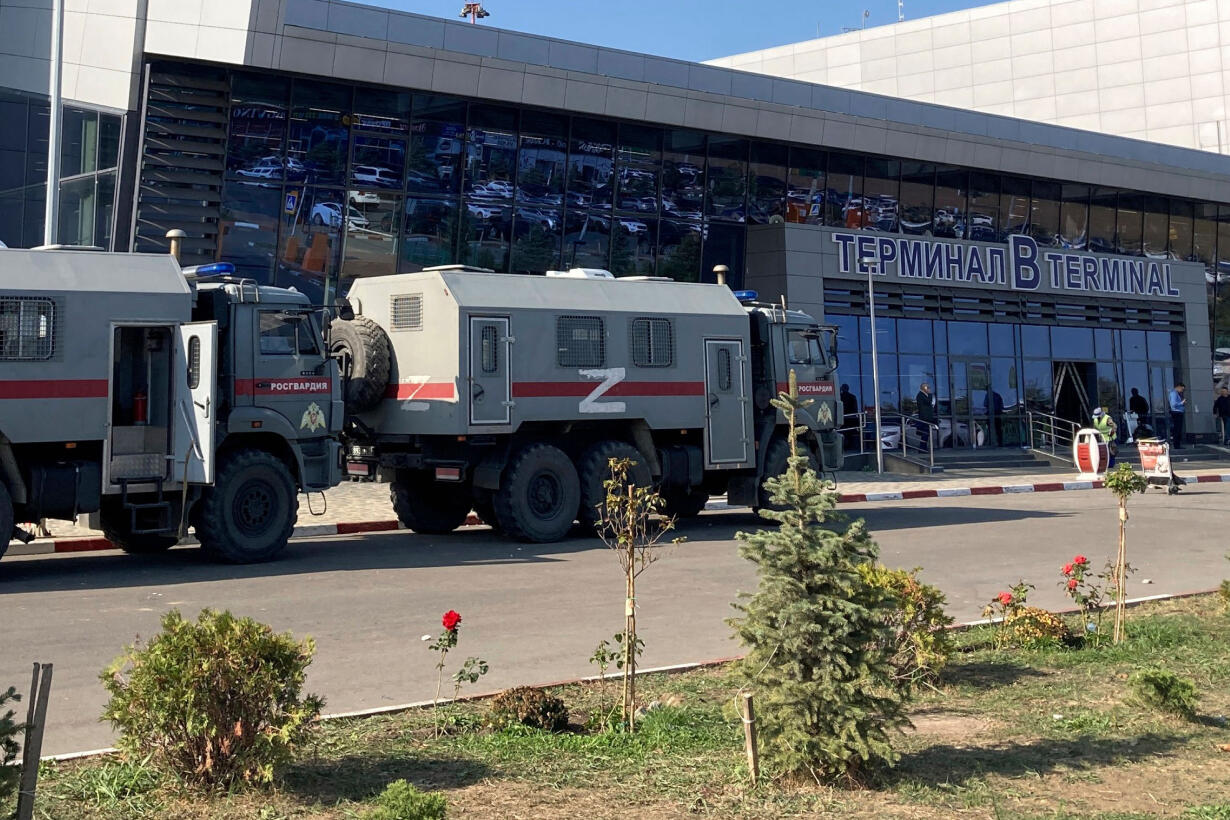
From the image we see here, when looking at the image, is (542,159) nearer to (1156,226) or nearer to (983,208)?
(983,208)

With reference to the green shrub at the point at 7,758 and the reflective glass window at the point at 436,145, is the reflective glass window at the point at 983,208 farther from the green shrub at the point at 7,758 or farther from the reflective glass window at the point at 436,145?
the green shrub at the point at 7,758

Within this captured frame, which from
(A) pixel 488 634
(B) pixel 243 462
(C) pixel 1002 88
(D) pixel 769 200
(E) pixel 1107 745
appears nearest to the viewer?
(E) pixel 1107 745

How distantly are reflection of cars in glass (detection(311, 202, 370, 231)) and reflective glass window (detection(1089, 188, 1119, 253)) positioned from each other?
2469 cm

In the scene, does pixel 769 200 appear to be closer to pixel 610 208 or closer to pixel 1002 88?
pixel 610 208

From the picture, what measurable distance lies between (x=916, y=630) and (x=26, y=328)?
954 centimetres

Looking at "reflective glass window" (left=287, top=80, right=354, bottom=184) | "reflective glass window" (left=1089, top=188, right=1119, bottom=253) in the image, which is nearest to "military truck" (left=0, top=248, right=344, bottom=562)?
"reflective glass window" (left=287, top=80, right=354, bottom=184)

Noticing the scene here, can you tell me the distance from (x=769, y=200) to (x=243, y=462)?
819 inches

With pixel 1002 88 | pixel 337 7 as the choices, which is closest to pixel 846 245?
pixel 337 7

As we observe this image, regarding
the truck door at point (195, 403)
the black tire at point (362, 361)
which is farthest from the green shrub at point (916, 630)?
the black tire at point (362, 361)

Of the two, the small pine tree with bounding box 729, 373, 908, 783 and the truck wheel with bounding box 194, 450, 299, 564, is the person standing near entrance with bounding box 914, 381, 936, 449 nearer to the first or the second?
the truck wheel with bounding box 194, 450, 299, 564

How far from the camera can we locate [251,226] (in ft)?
79.5

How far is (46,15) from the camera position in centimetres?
2472

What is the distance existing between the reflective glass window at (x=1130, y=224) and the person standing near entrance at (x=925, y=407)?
10.9 metres

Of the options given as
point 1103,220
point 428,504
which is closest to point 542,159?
point 428,504
